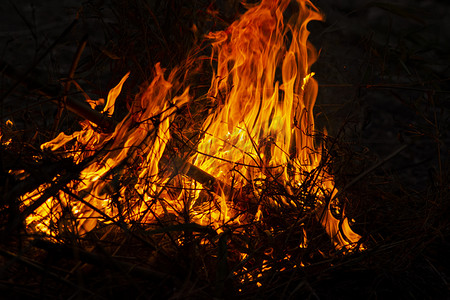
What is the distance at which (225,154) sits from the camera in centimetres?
239

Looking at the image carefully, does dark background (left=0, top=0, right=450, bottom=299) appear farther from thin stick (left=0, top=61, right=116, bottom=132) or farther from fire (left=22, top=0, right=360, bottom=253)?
fire (left=22, top=0, right=360, bottom=253)

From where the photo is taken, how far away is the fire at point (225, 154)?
6.51 feet

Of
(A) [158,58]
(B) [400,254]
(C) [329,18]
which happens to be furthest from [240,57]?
(C) [329,18]

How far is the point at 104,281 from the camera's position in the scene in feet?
5.08

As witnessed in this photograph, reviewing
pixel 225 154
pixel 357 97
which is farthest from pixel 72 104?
pixel 357 97

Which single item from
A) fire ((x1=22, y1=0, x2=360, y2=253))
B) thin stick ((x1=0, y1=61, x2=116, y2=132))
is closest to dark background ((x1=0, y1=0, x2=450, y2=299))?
thin stick ((x1=0, y1=61, x2=116, y2=132))

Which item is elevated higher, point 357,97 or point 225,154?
point 357,97

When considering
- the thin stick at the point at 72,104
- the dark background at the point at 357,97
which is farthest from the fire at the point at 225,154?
the dark background at the point at 357,97

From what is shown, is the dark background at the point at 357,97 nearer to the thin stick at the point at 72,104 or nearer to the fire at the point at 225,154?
the thin stick at the point at 72,104

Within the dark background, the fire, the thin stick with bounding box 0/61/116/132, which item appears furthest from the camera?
the fire

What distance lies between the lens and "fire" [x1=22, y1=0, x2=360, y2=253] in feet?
6.51

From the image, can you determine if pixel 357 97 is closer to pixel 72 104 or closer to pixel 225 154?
pixel 225 154

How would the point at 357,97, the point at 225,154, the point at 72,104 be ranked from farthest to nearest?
the point at 357,97
the point at 225,154
the point at 72,104

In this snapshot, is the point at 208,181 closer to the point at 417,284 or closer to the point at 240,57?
the point at 240,57
